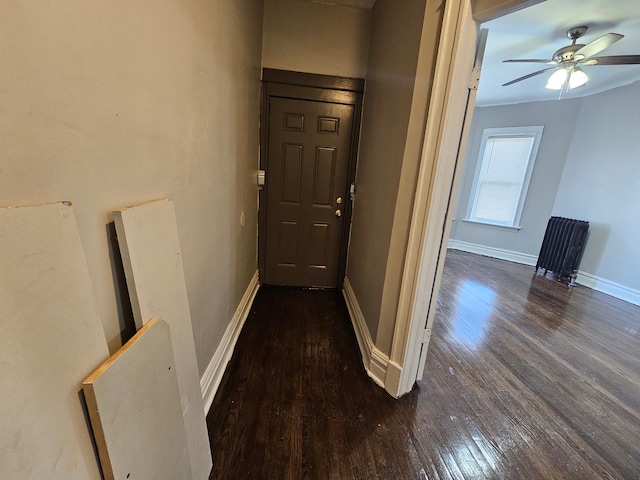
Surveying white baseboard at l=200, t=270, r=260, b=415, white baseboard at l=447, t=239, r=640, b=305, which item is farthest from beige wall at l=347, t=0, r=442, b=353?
white baseboard at l=447, t=239, r=640, b=305

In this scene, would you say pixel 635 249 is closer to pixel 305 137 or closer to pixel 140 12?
pixel 305 137

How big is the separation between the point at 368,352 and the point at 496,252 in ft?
15.4

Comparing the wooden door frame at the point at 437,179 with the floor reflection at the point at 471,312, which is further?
the floor reflection at the point at 471,312

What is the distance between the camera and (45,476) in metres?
0.50

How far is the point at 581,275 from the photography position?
430cm

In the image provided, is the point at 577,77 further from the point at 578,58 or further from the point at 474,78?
the point at 474,78

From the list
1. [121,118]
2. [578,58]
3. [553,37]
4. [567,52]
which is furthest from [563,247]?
[121,118]

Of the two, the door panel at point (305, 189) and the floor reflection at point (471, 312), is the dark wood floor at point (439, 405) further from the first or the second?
the door panel at point (305, 189)

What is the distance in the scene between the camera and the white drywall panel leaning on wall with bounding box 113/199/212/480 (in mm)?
776

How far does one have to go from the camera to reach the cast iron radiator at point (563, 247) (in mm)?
4242

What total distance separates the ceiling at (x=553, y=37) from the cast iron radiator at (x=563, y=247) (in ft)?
6.66

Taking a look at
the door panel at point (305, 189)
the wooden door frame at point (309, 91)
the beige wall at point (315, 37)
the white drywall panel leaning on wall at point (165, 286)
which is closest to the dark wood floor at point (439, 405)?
the white drywall panel leaning on wall at point (165, 286)

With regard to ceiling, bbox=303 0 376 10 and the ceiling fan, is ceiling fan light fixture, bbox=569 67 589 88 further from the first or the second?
ceiling, bbox=303 0 376 10

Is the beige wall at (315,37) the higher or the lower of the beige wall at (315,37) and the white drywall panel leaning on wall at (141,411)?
the higher
